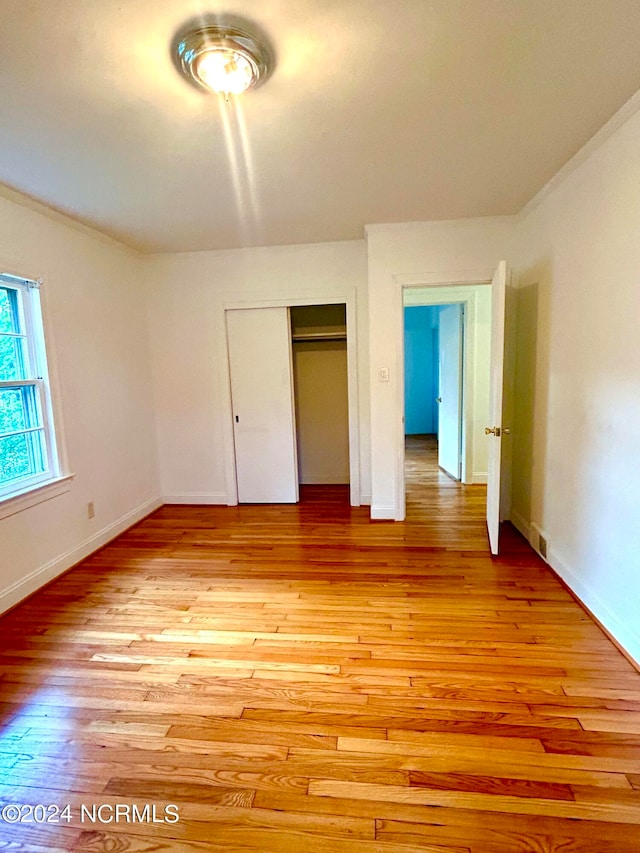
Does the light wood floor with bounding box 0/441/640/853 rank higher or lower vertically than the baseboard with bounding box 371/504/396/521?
lower

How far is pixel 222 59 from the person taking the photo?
5.04 ft

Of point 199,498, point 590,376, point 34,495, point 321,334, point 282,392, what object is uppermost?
point 321,334

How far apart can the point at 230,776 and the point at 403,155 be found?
9.74 ft

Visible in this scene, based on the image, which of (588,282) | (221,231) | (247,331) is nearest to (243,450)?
(247,331)

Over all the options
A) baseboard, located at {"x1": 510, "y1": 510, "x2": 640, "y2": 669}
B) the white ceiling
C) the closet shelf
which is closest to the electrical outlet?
baseboard, located at {"x1": 510, "y1": 510, "x2": 640, "y2": 669}

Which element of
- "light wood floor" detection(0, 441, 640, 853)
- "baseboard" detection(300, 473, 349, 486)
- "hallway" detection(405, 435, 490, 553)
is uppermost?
"baseboard" detection(300, 473, 349, 486)

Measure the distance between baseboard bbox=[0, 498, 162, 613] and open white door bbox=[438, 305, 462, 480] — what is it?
11.8 ft

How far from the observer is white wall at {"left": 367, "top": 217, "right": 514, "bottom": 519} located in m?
3.38

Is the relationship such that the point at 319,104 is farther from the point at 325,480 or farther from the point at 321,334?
the point at 325,480

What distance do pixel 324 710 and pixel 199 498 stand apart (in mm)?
3042

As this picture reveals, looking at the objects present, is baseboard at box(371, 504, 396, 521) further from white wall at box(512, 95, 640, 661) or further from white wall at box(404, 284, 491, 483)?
white wall at box(404, 284, 491, 483)

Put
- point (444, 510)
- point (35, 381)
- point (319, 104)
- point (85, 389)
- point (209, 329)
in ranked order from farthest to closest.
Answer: point (209, 329), point (444, 510), point (85, 389), point (35, 381), point (319, 104)

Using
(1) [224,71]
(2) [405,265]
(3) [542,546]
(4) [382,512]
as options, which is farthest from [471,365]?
(1) [224,71]

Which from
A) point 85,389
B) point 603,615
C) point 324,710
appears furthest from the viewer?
point 85,389
